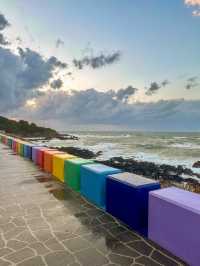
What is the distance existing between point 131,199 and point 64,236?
52.2 inches

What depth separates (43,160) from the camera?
10.0m

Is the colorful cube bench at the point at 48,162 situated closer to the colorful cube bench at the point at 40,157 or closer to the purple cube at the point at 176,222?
the colorful cube bench at the point at 40,157

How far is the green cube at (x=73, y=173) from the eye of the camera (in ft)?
21.6

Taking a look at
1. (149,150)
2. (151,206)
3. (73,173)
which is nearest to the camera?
(151,206)

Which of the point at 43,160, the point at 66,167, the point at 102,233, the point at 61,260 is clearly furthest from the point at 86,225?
the point at 43,160

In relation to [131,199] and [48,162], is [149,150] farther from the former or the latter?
[131,199]

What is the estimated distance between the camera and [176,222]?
3.56m

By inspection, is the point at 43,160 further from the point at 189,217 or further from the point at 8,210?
the point at 189,217

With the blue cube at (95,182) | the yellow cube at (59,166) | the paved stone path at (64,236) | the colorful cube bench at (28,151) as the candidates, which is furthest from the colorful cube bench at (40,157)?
the blue cube at (95,182)

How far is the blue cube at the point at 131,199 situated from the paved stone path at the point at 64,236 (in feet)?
0.56

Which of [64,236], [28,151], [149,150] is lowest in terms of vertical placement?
[149,150]

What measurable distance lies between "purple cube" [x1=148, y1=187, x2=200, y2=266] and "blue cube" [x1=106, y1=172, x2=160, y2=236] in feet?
0.79

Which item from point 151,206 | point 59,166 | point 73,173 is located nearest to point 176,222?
point 151,206

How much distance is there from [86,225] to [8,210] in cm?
189
